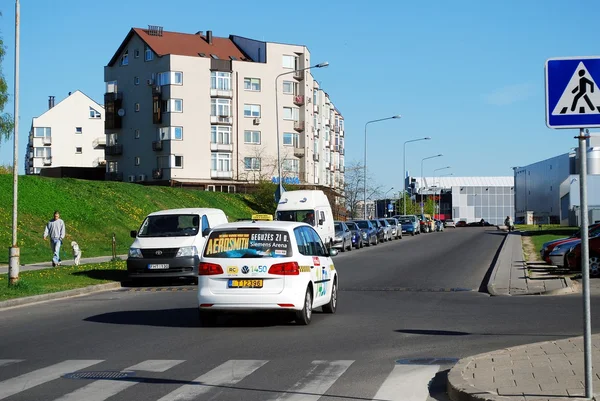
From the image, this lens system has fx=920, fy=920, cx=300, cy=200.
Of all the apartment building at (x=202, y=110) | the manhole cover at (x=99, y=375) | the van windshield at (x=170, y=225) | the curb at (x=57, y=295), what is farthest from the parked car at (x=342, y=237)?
the apartment building at (x=202, y=110)

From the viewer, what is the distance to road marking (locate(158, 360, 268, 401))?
8.57 m

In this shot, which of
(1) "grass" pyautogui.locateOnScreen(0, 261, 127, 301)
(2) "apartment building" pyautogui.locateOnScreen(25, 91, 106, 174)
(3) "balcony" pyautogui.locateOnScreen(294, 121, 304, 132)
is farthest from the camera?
(2) "apartment building" pyautogui.locateOnScreen(25, 91, 106, 174)

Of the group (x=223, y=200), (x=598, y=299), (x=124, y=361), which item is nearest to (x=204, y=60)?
(x=223, y=200)

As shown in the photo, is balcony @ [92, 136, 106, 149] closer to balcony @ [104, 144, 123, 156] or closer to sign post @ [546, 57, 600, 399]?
balcony @ [104, 144, 123, 156]

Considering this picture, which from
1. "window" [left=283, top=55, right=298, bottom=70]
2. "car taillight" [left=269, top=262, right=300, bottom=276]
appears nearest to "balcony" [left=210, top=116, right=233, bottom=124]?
"window" [left=283, top=55, right=298, bottom=70]

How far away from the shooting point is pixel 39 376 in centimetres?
975

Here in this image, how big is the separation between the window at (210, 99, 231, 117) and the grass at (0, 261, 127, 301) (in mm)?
57769

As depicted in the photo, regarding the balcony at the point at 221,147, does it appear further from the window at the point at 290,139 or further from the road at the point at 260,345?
the road at the point at 260,345

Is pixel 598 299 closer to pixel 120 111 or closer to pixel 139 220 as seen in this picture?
pixel 139 220

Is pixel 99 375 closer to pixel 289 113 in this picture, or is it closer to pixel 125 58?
pixel 289 113

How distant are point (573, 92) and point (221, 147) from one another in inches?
3156

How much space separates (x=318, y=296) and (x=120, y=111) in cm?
7699

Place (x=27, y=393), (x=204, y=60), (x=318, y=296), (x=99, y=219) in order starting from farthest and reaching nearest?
(x=204, y=60) < (x=99, y=219) < (x=318, y=296) < (x=27, y=393)

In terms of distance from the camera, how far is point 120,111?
89438 millimetres
